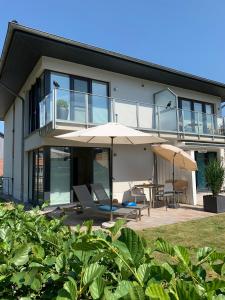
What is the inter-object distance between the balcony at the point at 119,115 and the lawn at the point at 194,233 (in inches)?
213

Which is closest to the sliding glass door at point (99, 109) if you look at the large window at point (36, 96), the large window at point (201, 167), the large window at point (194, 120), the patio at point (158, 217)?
the large window at point (36, 96)

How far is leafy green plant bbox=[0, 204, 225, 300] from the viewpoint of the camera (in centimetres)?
105

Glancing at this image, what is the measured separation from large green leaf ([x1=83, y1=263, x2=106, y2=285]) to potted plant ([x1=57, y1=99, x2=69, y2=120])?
397 inches

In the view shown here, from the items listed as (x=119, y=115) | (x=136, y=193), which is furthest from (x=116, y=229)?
(x=136, y=193)

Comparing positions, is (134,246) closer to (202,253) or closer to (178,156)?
(202,253)

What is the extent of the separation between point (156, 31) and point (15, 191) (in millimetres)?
13483

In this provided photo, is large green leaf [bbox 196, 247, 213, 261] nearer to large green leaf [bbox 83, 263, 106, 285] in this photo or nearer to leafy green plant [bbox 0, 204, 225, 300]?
leafy green plant [bbox 0, 204, 225, 300]

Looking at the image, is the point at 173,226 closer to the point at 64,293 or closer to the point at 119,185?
the point at 119,185

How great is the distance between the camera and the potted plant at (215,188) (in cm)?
1086

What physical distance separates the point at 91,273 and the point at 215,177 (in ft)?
35.1

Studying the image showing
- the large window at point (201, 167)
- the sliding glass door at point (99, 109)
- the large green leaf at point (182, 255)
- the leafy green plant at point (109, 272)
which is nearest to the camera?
the leafy green plant at point (109, 272)

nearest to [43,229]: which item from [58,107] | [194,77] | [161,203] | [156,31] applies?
[58,107]

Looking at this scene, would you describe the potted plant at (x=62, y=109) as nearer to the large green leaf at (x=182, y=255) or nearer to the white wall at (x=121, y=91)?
the white wall at (x=121, y=91)

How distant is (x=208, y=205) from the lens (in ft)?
36.4
